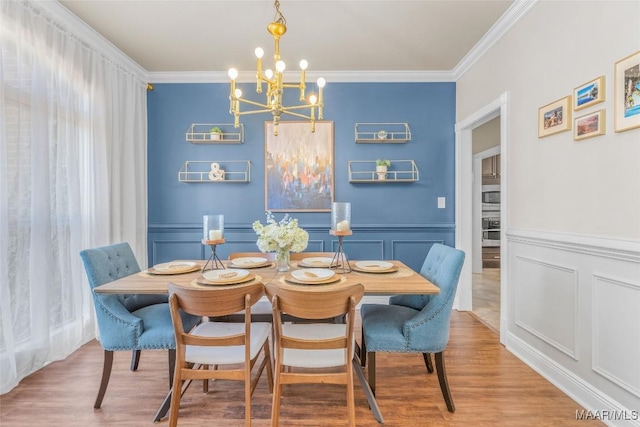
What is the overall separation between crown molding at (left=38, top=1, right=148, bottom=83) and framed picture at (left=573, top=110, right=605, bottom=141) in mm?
3727

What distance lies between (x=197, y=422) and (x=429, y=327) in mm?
1416

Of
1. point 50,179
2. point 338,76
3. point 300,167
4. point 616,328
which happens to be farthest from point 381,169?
point 50,179

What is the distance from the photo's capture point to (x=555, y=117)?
2.08 m

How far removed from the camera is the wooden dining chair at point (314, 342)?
1.46m

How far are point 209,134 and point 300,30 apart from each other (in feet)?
5.16

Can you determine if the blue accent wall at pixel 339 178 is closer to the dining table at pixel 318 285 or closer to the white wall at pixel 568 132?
the white wall at pixel 568 132

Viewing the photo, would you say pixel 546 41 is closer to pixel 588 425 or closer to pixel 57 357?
pixel 588 425

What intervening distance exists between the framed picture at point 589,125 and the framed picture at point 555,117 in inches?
2.8

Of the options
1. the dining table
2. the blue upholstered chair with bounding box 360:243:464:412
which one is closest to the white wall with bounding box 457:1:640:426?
the blue upholstered chair with bounding box 360:243:464:412

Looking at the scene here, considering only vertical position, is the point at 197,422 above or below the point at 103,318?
below

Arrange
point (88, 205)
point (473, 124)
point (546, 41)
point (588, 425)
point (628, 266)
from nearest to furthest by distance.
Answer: point (628, 266), point (588, 425), point (546, 41), point (88, 205), point (473, 124)

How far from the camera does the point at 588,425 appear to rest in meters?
1.68

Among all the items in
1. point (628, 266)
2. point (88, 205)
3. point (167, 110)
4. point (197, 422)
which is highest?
point (167, 110)

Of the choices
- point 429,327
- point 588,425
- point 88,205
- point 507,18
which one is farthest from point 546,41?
point 88,205
